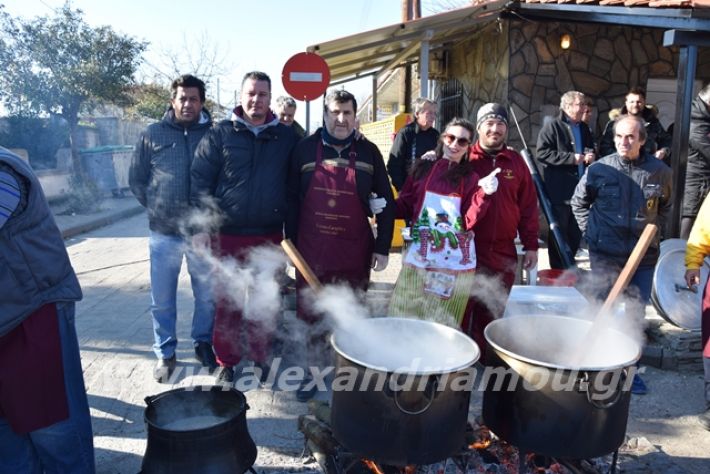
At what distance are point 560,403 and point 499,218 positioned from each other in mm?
1525

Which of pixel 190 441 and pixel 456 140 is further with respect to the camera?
pixel 456 140

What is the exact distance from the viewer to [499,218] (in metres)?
3.54

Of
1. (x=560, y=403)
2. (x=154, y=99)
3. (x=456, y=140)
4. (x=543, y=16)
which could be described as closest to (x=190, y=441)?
(x=560, y=403)

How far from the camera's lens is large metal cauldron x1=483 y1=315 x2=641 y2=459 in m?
2.21

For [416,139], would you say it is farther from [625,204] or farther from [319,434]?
[319,434]

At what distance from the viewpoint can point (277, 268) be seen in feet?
13.1

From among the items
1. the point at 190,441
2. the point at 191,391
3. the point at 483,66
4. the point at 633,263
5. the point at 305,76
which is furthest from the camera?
the point at 483,66

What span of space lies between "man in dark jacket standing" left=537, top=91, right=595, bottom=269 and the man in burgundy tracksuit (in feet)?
6.27

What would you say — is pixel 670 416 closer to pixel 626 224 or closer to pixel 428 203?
pixel 626 224

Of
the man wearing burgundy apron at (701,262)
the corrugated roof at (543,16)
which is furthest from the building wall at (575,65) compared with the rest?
the man wearing burgundy apron at (701,262)

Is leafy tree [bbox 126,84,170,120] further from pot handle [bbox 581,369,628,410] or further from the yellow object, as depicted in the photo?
pot handle [bbox 581,369,628,410]

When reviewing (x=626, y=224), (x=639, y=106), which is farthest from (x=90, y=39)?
(x=626, y=224)

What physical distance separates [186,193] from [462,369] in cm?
252

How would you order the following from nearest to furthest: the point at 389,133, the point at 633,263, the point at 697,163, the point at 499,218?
the point at 633,263 → the point at 499,218 → the point at 697,163 → the point at 389,133
